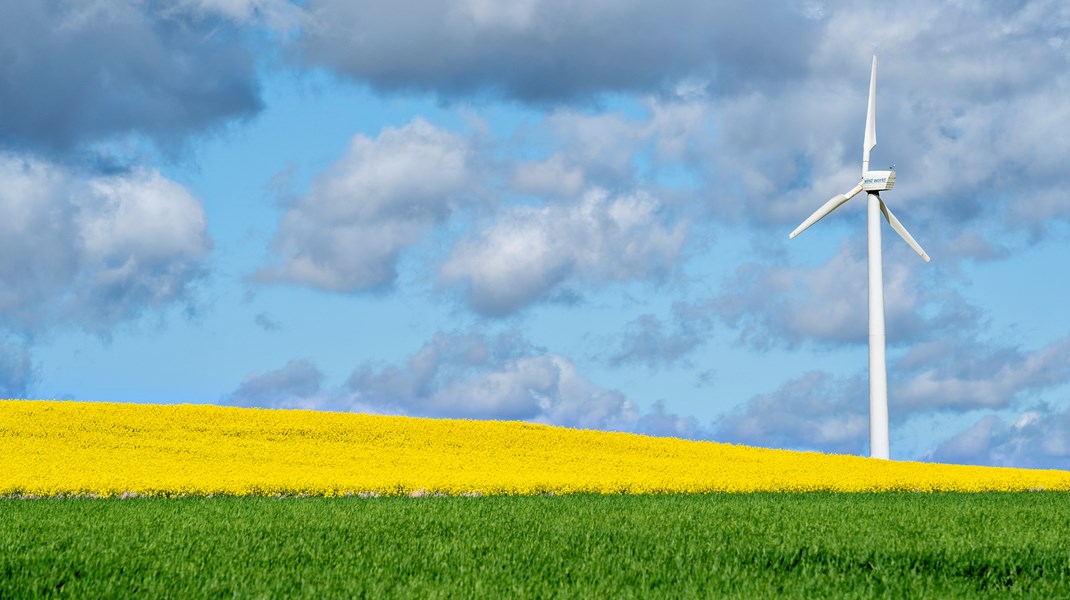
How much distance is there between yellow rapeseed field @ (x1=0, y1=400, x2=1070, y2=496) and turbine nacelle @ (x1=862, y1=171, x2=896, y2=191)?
11255 mm

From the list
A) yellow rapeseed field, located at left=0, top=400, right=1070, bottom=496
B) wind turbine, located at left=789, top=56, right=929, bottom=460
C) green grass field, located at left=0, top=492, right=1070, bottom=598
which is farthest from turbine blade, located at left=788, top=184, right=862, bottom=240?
green grass field, located at left=0, top=492, right=1070, bottom=598

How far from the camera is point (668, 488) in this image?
87.5 feet

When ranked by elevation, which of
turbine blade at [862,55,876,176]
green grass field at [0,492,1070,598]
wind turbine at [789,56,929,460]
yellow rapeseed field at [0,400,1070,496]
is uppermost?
turbine blade at [862,55,876,176]

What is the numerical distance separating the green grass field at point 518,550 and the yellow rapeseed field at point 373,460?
3.73 metres

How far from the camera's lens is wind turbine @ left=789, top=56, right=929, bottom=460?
39.8m

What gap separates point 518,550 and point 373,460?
692 inches

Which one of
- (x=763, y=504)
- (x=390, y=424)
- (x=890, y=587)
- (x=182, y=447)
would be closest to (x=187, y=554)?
(x=890, y=587)

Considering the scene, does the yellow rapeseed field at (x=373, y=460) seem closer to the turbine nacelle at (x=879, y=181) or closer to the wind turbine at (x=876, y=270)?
the wind turbine at (x=876, y=270)

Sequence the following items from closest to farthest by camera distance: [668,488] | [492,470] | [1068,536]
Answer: [1068,536] < [668,488] < [492,470]

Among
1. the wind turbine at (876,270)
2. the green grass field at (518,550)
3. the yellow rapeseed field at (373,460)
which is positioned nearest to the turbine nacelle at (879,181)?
the wind turbine at (876,270)

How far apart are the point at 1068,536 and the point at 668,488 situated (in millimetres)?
11249

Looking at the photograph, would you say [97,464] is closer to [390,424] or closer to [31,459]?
[31,459]

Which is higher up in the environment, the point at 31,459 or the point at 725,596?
the point at 31,459

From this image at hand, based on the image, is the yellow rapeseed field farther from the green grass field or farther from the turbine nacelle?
the turbine nacelle
